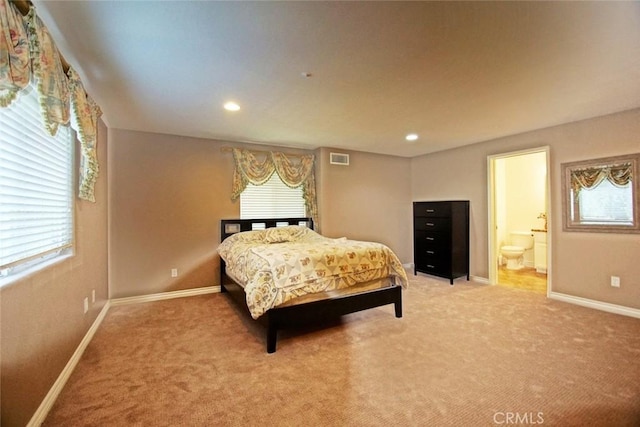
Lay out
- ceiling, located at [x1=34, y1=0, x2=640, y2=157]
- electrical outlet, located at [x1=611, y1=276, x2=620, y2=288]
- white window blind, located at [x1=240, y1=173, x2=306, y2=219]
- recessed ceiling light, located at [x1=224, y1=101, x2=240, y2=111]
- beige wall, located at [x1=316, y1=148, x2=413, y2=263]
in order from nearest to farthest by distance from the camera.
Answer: ceiling, located at [x1=34, y1=0, x2=640, y2=157] < recessed ceiling light, located at [x1=224, y1=101, x2=240, y2=111] < electrical outlet, located at [x1=611, y1=276, x2=620, y2=288] < white window blind, located at [x1=240, y1=173, x2=306, y2=219] < beige wall, located at [x1=316, y1=148, x2=413, y2=263]

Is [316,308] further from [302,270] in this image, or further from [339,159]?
[339,159]

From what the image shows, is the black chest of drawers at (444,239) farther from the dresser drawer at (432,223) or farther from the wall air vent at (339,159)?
the wall air vent at (339,159)

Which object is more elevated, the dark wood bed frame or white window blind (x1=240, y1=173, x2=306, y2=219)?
white window blind (x1=240, y1=173, x2=306, y2=219)

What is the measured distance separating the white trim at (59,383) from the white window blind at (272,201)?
228cm

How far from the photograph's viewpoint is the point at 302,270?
8.35 ft

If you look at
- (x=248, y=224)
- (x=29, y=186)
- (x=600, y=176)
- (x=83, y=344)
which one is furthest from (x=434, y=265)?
(x=29, y=186)

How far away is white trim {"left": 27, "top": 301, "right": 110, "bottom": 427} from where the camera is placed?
1.56 meters

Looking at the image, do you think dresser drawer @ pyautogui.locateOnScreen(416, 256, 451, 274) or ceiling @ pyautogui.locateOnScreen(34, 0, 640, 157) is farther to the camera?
dresser drawer @ pyautogui.locateOnScreen(416, 256, 451, 274)

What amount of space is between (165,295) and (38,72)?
3118mm

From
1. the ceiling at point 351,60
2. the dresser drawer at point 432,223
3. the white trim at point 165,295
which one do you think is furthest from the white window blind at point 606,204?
the white trim at point 165,295

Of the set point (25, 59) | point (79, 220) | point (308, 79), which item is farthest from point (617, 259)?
point (79, 220)

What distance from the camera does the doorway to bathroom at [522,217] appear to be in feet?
16.9
